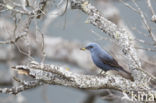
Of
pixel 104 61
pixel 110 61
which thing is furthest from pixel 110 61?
pixel 104 61

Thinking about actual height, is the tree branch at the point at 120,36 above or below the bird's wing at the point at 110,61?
above

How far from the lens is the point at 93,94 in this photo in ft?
23.2

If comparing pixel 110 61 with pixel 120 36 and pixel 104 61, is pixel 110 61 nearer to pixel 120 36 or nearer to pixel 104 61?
pixel 104 61

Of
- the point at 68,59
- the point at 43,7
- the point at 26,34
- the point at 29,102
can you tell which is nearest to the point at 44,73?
the point at 26,34

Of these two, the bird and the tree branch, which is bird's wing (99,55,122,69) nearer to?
the bird

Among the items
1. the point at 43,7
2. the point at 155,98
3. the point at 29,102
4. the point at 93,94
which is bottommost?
the point at 29,102

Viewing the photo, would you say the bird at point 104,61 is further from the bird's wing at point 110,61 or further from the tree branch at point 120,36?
the tree branch at point 120,36

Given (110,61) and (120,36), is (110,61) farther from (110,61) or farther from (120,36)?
(120,36)

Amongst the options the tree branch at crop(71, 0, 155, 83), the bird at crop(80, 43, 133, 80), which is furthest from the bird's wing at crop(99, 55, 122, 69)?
the tree branch at crop(71, 0, 155, 83)

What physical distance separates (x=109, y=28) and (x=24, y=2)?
1031 millimetres

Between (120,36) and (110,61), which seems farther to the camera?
(110,61)

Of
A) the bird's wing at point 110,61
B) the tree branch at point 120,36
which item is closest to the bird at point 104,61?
the bird's wing at point 110,61

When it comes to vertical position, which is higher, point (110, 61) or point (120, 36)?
point (120, 36)

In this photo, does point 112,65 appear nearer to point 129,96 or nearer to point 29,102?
point 129,96
